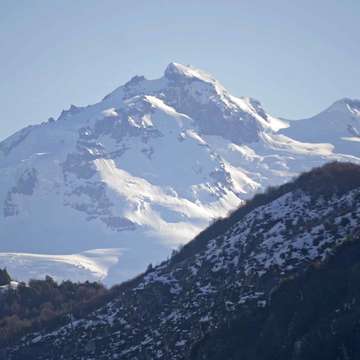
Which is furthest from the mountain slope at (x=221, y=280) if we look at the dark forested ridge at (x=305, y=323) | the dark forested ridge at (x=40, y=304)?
the dark forested ridge at (x=40, y=304)

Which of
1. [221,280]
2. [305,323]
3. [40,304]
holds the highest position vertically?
[40,304]

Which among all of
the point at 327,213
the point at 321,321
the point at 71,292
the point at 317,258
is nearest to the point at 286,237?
the point at 327,213

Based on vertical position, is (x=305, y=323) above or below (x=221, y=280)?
below

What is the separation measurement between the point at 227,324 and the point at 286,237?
74.9 feet

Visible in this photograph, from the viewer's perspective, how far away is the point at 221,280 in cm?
12225

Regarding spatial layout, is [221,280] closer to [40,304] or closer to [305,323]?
[305,323]

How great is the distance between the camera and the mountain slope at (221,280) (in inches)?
4301

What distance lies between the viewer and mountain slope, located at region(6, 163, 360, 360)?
109m

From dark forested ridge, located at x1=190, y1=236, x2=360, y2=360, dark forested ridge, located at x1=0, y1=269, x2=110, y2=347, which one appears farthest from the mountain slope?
dark forested ridge, located at x1=0, y1=269, x2=110, y2=347

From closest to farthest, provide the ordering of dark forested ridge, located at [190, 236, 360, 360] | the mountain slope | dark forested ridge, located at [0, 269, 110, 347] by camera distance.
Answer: dark forested ridge, located at [190, 236, 360, 360] → the mountain slope → dark forested ridge, located at [0, 269, 110, 347]

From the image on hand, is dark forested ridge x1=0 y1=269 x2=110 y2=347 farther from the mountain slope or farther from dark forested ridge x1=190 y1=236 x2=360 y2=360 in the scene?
dark forested ridge x1=190 y1=236 x2=360 y2=360

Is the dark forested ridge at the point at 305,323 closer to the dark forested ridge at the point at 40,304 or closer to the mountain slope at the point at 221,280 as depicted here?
the mountain slope at the point at 221,280

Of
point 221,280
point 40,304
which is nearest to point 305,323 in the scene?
point 221,280

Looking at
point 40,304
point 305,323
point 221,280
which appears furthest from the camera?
point 40,304
